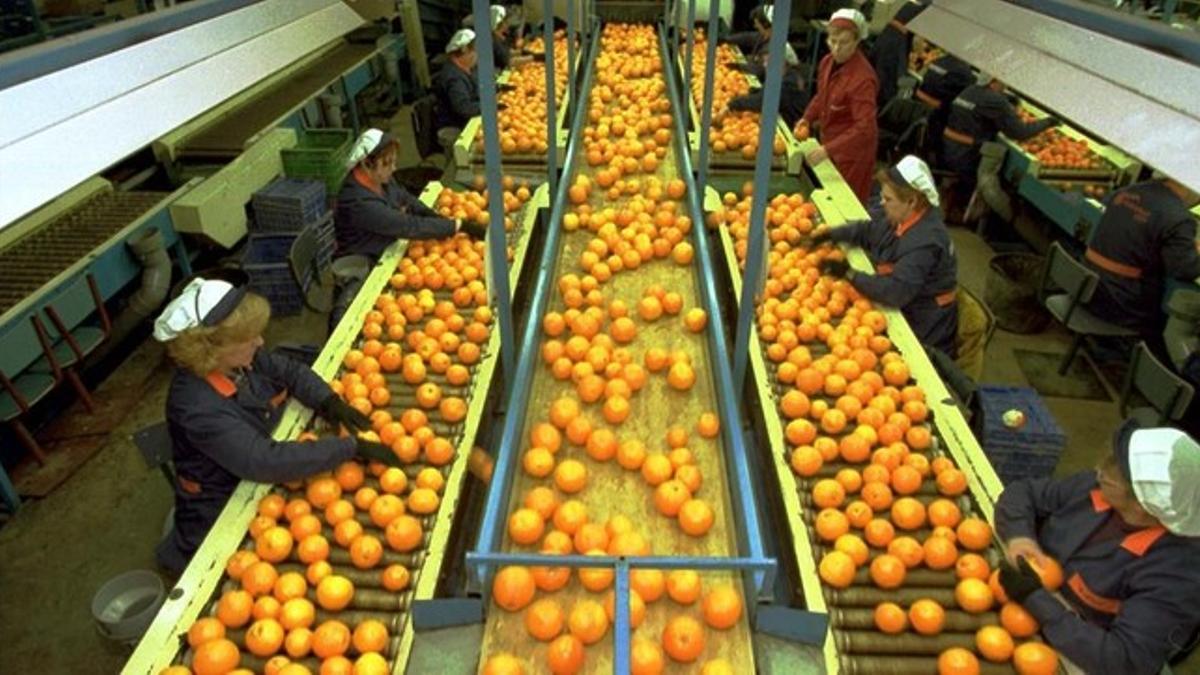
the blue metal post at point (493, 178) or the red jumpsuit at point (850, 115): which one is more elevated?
the blue metal post at point (493, 178)

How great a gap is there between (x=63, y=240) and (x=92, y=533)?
2476 millimetres

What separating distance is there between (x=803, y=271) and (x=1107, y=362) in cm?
396

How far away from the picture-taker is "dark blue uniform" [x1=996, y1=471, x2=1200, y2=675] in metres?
2.40

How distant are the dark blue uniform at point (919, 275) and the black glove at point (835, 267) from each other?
20 cm

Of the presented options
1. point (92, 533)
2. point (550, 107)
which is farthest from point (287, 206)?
point (550, 107)

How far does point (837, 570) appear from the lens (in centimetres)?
263

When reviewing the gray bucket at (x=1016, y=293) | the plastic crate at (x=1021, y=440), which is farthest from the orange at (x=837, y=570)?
the gray bucket at (x=1016, y=293)

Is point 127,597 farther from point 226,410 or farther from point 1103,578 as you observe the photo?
point 1103,578

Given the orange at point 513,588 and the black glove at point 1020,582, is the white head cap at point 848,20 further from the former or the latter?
the orange at point 513,588

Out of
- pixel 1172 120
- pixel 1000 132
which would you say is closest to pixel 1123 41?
pixel 1172 120

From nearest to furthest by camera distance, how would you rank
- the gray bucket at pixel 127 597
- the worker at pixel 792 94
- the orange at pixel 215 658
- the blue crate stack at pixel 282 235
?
1. the orange at pixel 215 658
2. the gray bucket at pixel 127 597
3. the blue crate stack at pixel 282 235
4. the worker at pixel 792 94

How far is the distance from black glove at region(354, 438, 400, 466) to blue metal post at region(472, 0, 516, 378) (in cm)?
63

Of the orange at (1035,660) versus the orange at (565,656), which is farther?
the orange at (1035,660)

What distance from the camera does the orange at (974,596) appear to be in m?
2.55
